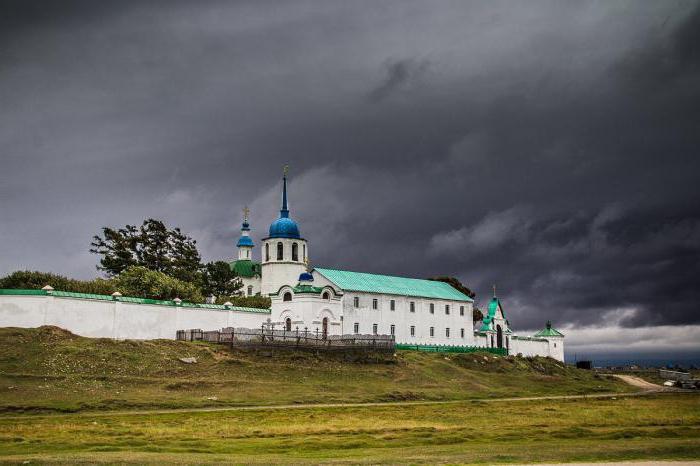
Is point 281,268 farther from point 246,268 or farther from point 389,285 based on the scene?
point 246,268

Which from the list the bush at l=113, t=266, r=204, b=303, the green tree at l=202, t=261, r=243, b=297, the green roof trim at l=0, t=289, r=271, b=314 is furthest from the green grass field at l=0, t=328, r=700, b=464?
the green tree at l=202, t=261, r=243, b=297

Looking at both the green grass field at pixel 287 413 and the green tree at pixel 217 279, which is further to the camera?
the green tree at pixel 217 279

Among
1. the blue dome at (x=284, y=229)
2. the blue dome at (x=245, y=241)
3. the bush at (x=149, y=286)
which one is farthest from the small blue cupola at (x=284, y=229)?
the blue dome at (x=245, y=241)

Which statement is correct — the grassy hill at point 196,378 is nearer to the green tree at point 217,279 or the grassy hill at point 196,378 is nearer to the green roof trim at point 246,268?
the green tree at point 217,279

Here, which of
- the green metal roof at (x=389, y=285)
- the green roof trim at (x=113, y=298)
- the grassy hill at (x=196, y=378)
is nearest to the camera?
the grassy hill at (x=196, y=378)

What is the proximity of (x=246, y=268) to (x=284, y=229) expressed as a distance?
28445 mm

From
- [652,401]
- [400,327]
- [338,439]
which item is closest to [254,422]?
[338,439]

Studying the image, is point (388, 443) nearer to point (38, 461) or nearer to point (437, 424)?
point (437, 424)

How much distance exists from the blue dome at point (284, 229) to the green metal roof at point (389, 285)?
25.7ft

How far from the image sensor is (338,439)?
30.0m

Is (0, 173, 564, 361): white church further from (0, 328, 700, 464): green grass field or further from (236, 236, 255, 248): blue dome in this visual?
(236, 236, 255, 248): blue dome

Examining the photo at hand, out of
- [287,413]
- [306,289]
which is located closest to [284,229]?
[306,289]

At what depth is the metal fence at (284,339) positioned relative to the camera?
5806cm

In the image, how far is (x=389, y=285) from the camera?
8088 centimetres
